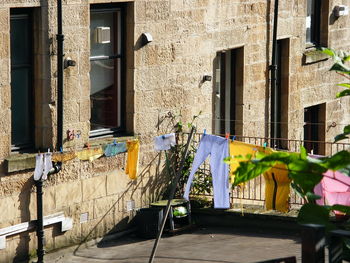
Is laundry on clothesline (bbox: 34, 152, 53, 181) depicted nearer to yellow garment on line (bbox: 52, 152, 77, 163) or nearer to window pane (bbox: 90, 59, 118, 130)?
yellow garment on line (bbox: 52, 152, 77, 163)

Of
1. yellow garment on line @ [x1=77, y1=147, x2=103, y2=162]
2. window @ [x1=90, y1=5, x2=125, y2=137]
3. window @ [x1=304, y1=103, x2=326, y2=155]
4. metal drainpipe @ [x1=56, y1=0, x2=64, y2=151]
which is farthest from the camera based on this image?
window @ [x1=304, y1=103, x2=326, y2=155]

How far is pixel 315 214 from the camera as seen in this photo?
730 centimetres

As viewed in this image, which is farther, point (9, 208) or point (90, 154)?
point (90, 154)

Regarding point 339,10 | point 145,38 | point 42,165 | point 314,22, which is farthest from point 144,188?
point 339,10

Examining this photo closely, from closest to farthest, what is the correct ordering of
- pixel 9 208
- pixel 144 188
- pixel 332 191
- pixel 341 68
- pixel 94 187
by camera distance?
pixel 341 68, pixel 332 191, pixel 9 208, pixel 94 187, pixel 144 188

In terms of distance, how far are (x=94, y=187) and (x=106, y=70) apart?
1.87 metres

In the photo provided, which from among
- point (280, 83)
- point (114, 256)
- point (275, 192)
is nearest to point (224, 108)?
point (280, 83)

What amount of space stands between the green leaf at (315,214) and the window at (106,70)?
9652 mm

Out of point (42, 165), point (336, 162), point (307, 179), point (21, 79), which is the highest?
point (21, 79)

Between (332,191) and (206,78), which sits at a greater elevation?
(206,78)

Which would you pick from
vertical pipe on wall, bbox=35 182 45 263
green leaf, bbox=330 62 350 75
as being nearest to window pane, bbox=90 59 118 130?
vertical pipe on wall, bbox=35 182 45 263

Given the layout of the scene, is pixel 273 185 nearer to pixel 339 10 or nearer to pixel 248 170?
pixel 339 10

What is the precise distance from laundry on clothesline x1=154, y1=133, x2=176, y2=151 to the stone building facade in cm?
16

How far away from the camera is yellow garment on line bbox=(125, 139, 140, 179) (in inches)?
666
